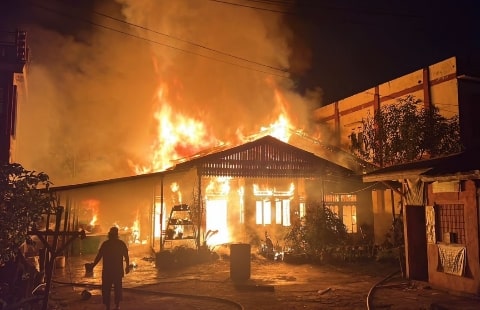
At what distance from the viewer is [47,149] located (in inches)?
1334

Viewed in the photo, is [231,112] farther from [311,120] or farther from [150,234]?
[150,234]

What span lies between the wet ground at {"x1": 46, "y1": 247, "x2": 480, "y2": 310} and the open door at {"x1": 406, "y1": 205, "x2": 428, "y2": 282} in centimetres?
67

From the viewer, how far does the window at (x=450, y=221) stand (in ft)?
36.7

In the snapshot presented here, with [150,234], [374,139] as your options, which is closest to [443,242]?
[374,139]

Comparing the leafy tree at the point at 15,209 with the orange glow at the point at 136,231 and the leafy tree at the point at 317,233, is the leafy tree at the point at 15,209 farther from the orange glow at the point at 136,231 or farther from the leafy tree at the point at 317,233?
the orange glow at the point at 136,231

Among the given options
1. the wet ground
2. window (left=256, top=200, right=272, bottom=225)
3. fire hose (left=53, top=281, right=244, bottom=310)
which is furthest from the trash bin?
window (left=256, top=200, right=272, bottom=225)

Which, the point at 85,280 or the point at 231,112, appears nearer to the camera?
the point at 85,280

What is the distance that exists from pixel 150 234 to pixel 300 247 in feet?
36.4

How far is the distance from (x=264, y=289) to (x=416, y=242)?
525 centimetres

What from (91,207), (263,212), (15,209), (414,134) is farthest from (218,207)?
(15,209)

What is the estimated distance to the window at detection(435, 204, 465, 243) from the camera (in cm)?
1120

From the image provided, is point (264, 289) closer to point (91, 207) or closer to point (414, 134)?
point (414, 134)

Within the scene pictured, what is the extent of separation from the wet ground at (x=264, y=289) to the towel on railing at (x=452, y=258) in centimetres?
66

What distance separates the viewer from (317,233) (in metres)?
17.8
